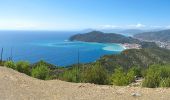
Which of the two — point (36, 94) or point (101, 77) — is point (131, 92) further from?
point (101, 77)

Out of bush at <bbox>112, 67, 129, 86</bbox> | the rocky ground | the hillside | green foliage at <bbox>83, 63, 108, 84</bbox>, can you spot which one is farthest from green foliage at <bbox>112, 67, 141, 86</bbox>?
the hillside

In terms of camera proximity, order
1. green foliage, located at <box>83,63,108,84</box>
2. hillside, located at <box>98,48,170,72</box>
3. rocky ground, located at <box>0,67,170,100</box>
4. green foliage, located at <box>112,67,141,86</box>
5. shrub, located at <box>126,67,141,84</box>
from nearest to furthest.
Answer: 1. rocky ground, located at <box>0,67,170,100</box>
2. green foliage, located at <box>83,63,108,84</box>
3. green foliage, located at <box>112,67,141,86</box>
4. shrub, located at <box>126,67,141,84</box>
5. hillside, located at <box>98,48,170,72</box>

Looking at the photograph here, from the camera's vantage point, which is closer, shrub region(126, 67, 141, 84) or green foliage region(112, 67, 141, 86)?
green foliage region(112, 67, 141, 86)

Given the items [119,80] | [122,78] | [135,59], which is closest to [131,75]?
[122,78]

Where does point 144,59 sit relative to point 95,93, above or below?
below

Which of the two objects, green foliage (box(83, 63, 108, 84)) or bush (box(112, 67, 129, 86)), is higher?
green foliage (box(83, 63, 108, 84))

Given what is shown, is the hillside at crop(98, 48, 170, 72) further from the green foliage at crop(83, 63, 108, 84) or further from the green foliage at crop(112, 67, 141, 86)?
the green foliage at crop(83, 63, 108, 84)

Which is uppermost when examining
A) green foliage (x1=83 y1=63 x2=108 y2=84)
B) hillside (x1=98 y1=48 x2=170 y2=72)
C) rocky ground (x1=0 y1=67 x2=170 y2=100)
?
rocky ground (x1=0 y1=67 x2=170 y2=100)

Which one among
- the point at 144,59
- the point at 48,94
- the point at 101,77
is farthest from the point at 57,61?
the point at 48,94
